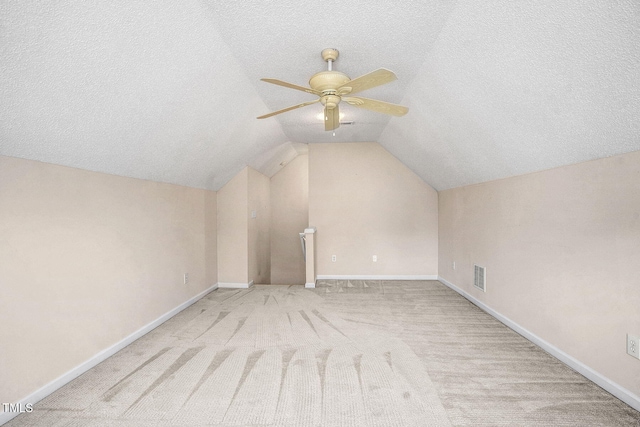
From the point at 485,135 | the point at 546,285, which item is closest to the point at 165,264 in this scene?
the point at 485,135

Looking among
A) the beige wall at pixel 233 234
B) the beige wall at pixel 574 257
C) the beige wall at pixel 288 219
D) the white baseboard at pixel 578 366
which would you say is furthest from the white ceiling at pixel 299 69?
the beige wall at pixel 288 219

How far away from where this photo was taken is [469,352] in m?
2.82

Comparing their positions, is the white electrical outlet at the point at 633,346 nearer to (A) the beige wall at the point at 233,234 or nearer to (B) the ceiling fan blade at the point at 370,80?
(B) the ceiling fan blade at the point at 370,80

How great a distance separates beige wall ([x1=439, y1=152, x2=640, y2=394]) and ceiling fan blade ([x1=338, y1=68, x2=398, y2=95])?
65.0 inches

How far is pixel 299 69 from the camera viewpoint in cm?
274

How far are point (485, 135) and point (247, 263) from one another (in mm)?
4016

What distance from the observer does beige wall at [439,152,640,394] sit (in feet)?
6.74

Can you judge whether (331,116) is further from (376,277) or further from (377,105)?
(376,277)

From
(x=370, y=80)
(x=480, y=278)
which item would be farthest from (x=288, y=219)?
(x=370, y=80)

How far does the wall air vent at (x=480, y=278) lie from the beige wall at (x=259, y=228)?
354cm

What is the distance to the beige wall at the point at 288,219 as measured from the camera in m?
7.86

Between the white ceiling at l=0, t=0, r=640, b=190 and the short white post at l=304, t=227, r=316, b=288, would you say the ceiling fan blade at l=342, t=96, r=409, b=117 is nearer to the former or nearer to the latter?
the white ceiling at l=0, t=0, r=640, b=190

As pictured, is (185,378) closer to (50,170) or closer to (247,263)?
(50,170)

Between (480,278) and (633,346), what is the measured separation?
2079 mm
